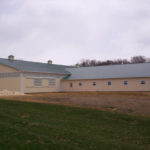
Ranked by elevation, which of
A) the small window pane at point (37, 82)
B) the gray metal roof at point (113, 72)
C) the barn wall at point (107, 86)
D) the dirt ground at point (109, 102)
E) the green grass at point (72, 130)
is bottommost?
the green grass at point (72, 130)

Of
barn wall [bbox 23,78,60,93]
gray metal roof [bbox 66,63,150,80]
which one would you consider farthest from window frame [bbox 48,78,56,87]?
gray metal roof [bbox 66,63,150,80]

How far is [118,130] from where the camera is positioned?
1021cm

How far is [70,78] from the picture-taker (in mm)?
38500

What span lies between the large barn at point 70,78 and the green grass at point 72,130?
18.9 metres

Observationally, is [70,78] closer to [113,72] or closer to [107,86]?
[107,86]

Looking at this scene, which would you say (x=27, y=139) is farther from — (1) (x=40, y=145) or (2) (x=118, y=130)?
(2) (x=118, y=130)

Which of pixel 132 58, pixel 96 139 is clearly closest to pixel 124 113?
pixel 96 139

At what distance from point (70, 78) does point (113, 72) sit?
6882 mm

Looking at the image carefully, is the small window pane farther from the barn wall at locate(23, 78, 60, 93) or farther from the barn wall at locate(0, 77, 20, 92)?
the barn wall at locate(0, 77, 20, 92)

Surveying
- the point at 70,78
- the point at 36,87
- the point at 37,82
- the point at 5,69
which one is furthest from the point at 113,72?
the point at 5,69

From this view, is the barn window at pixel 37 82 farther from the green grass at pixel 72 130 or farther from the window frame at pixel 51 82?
the green grass at pixel 72 130

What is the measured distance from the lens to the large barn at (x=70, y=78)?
3219cm

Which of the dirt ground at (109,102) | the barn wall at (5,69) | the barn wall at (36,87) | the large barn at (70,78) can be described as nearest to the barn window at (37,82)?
the large barn at (70,78)

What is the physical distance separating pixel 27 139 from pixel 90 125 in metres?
3.60
